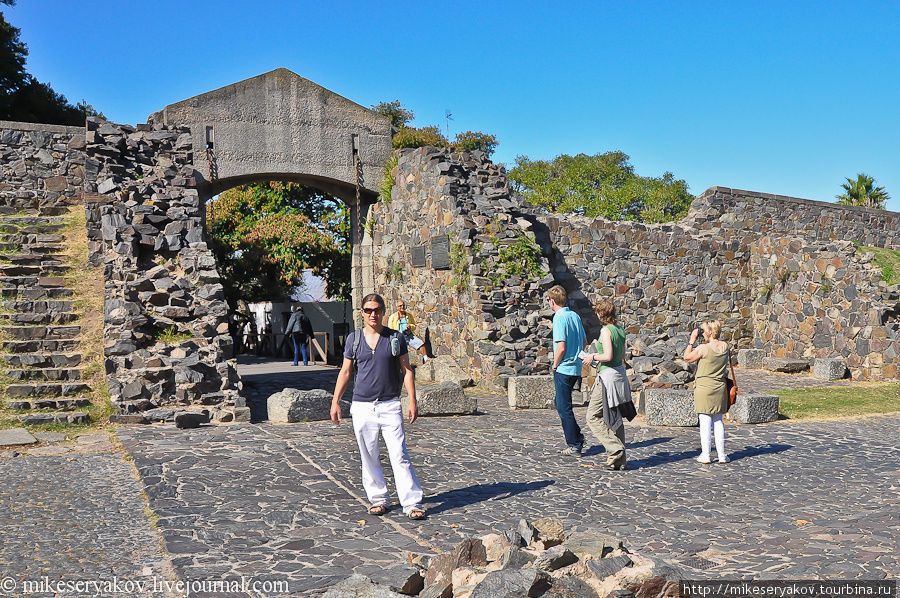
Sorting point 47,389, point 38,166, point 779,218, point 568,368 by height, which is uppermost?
point 38,166

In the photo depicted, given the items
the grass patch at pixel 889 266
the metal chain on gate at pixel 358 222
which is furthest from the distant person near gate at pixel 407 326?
the grass patch at pixel 889 266

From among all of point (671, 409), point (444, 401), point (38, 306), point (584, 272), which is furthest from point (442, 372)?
point (38, 306)

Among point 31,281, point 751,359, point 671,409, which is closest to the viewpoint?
point 671,409

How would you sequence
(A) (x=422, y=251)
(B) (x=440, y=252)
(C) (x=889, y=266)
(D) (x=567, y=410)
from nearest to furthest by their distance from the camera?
(D) (x=567, y=410)
(B) (x=440, y=252)
(A) (x=422, y=251)
(C) (x=889, y=266)

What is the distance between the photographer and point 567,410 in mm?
7777

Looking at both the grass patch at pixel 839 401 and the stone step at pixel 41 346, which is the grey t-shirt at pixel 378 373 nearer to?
the stone step at pixel 41 346

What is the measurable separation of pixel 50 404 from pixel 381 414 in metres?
5.92

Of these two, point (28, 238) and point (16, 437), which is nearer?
point (16, 437)

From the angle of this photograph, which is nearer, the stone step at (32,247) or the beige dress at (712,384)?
the beige dress at (712,384)

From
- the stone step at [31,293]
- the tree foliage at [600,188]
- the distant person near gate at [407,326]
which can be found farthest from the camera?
the tree foliage at [600,188]

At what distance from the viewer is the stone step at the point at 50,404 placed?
9367mm

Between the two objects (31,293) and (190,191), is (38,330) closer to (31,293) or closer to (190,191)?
(31,293)

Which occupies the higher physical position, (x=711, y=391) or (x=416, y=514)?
(x=711, y=391)

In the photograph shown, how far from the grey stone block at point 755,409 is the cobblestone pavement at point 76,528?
7304mm
